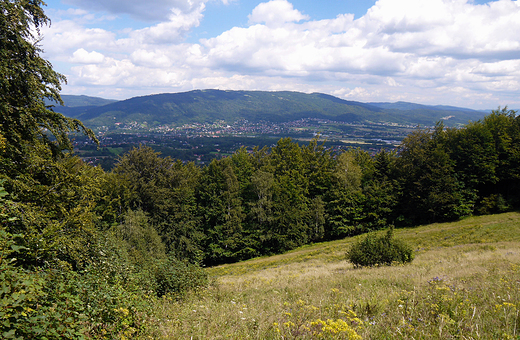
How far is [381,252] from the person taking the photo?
15.0m

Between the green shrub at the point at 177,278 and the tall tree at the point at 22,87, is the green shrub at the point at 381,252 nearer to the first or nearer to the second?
the green shrub at the point at 177,278

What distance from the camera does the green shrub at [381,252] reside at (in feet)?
48.7

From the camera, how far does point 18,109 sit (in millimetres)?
10398

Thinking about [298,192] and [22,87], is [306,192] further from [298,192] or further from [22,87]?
[22,87]

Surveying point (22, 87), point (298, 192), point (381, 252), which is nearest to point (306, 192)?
point (298, 192)

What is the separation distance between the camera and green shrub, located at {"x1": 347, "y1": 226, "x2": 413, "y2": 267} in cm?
1485

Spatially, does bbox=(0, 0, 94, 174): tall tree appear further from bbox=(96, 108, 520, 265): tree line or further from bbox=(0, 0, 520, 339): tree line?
bbox=(96, 108, 520, 265): tree line

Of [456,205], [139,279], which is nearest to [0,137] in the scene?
[139,279]

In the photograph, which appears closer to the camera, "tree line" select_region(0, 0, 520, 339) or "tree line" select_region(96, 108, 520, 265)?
"tree line" select_region(0, 0, 520, 339)

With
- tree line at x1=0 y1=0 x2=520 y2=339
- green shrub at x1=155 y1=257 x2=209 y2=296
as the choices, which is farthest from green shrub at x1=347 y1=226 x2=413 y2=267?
tree line at x1=0 y1=0 x2=520 y2=339

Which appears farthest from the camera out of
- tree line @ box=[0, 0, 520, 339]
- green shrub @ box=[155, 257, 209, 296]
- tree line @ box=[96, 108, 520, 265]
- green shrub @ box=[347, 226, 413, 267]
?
tree line @ box=[96, 108, 520, 265]

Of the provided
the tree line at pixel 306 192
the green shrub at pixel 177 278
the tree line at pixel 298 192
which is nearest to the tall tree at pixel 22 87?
the green shrub at pixel 177 278

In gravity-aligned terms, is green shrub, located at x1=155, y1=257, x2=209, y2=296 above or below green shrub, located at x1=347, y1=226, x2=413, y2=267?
above

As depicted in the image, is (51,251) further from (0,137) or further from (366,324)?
(366,324)
